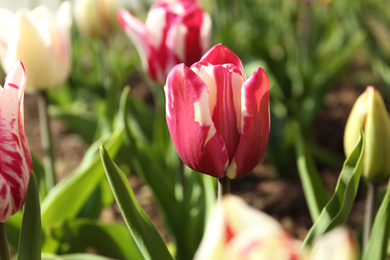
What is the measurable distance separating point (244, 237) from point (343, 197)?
41 centimetres

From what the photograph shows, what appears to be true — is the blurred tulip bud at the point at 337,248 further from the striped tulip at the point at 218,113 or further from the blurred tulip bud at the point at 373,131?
the blurred tulip bud at the point at 373,131

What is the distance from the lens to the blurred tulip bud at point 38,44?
995 mm

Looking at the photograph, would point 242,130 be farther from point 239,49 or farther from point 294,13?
point 294,13

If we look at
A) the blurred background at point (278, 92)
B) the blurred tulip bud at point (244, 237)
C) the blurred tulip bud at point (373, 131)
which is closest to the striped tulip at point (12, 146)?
the blurred tulip bud at point (244, 237)

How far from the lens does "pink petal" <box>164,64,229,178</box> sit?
553 mm

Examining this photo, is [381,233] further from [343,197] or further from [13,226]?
[13,226]

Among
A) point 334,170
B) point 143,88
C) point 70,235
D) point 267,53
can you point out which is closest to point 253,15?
point 143,88

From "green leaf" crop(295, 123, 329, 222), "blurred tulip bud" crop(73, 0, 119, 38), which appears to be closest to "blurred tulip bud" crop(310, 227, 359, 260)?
"green leaf" crop(295, 123, 329, 222)

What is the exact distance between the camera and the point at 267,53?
6.10 feet

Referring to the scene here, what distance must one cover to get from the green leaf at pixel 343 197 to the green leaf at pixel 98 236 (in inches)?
16.0

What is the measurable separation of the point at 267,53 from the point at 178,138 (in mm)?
1316

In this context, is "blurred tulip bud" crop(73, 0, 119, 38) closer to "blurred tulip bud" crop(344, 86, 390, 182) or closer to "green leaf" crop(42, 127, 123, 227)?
"green leaf" crop(42, 127, 123, 227)

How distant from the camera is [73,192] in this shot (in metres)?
1.01

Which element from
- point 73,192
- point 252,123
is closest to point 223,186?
point 252,123
